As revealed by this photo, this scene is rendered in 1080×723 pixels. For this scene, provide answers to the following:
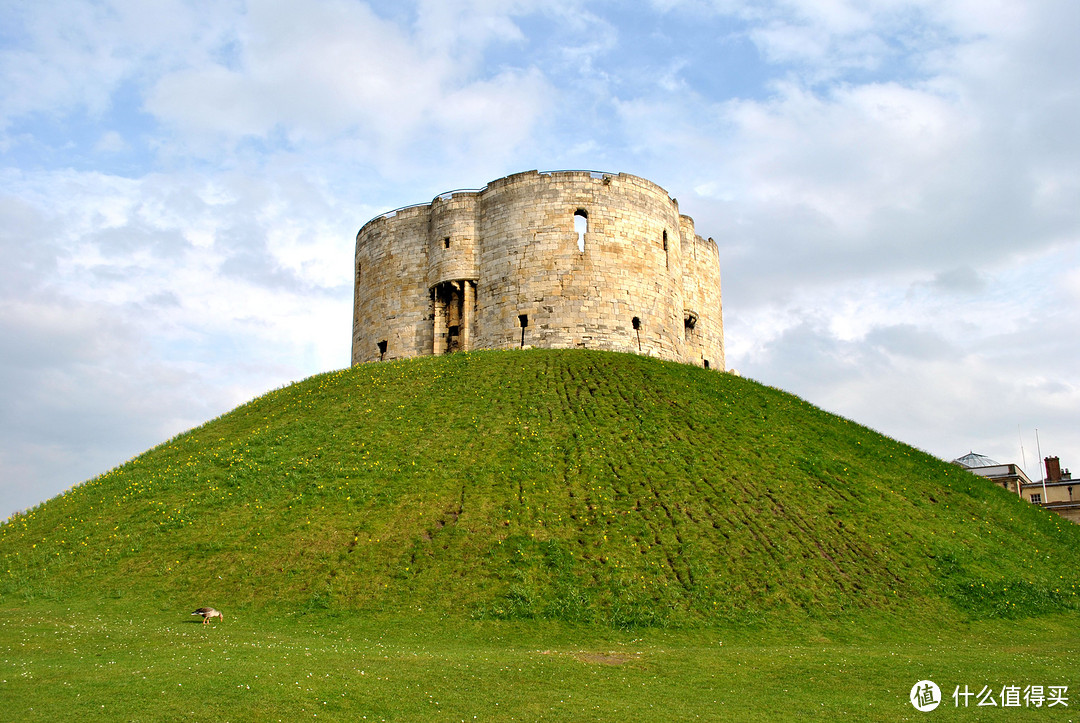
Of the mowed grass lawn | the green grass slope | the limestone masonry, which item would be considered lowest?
the mowed grass lawn

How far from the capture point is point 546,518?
24047 millimetres

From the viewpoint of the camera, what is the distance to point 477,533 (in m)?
23.3

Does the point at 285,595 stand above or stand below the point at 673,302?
below

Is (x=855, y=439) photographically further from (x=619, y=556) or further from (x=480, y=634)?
(x=480, y=634)

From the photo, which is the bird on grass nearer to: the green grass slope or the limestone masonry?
the green grass slope

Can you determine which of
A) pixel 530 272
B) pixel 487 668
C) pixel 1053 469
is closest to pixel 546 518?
pixel 487 668

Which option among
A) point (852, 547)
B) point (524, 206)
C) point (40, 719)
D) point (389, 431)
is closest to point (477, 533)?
point (389, 431)

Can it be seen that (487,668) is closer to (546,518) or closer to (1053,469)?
(546,518)

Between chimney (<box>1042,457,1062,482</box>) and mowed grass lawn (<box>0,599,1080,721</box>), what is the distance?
39456 millimetres

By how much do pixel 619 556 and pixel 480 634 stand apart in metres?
4.87

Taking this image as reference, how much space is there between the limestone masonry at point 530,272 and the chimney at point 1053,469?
28952mm

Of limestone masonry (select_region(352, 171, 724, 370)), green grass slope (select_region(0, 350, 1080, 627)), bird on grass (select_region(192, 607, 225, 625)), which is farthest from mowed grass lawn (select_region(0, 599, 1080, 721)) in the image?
limestone masonry (select_region(352, 171, 724, 370))

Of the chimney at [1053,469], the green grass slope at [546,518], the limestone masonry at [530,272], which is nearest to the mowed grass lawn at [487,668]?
the green grass slope at [546,518]

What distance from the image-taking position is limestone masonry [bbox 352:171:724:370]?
39.1 meters
